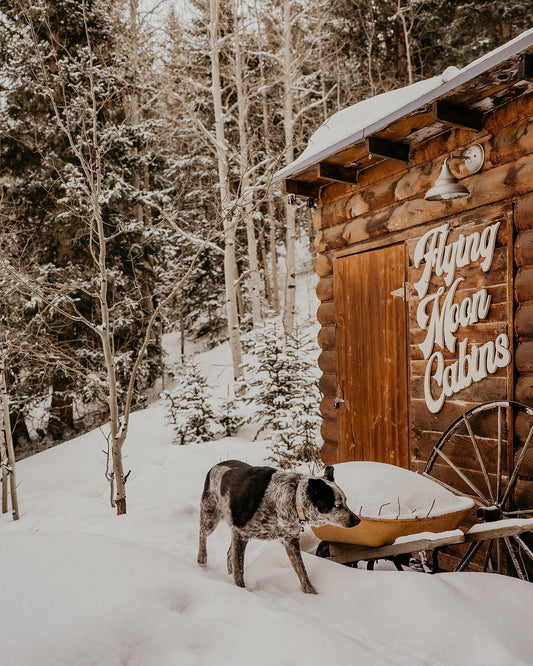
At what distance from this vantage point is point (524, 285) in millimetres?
3799

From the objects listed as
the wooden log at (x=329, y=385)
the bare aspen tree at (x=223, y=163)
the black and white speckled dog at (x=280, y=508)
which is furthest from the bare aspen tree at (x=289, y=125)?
the black and white speckled dog at (x=280, y=508)

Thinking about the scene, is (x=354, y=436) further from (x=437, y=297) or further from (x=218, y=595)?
(x=218, y=595)

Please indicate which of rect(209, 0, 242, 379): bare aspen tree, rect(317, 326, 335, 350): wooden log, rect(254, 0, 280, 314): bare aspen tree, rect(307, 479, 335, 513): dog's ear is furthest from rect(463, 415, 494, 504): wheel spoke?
rect(254, 0, 280, 314): bare aspen tree

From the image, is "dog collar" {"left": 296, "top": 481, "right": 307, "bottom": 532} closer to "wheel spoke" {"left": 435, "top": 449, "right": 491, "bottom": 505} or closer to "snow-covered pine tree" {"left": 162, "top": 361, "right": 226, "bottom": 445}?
"wheel spoke" {"left": 435, "top": 449, "right": 491, "bottom": 505}

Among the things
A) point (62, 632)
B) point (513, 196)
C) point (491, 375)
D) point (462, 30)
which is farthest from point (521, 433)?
point (462, 30)

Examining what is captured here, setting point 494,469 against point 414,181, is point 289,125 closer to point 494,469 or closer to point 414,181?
point 414,181

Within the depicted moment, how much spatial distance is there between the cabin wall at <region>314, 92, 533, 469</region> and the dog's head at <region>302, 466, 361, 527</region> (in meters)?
1.61

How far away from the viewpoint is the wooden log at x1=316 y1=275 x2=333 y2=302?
235 inches

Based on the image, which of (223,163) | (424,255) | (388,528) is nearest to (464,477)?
(388,528)

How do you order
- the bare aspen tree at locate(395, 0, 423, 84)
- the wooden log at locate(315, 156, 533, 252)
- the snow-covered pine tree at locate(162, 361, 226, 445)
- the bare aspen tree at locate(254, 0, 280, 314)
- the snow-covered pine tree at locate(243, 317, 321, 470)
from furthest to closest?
the bare aspen tree at locate(395, 0, 423, 84) < the bare aspen tree at locate(254, 0, 280, 314) < the snow-covered pine tree at locate(162, 361, 226, 445) < the snow-covered pine tree at locate(243, 317, 321, 470) < the wooden log at locate(315, 156, 533, 252)

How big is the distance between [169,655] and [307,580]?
1.18m

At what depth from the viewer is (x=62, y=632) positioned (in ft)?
6.87

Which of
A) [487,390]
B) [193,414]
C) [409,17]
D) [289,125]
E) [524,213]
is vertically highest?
[409,17]

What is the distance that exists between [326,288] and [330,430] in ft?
5.25
